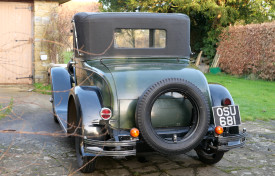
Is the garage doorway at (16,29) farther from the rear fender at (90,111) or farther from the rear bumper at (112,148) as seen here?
the rear bumper at (112,148)

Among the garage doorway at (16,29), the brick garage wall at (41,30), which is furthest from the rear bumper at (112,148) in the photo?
the brick garage wall at (41,30)

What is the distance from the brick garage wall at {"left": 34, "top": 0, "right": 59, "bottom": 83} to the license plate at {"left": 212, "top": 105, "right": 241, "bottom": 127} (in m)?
7.77

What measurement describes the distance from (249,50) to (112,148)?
40.6ft

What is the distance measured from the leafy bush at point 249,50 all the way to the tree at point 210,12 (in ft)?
3.39

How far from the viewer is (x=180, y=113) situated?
347 cm

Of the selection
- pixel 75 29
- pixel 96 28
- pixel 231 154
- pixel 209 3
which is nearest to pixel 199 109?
pixel 231 154

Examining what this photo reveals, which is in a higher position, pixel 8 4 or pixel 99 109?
pixel 8 4

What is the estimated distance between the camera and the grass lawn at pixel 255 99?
22.5 feet

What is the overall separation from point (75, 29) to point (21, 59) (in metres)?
6.22

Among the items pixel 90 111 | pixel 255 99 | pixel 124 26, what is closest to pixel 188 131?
pixel 90 111

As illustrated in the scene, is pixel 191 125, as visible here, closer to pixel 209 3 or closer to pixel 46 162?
pixel 46 162

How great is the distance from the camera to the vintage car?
3.15 metres

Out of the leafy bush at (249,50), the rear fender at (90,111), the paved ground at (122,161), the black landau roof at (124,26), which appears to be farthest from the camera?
the leafy bush at (249,50)

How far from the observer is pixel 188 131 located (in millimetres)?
3330
